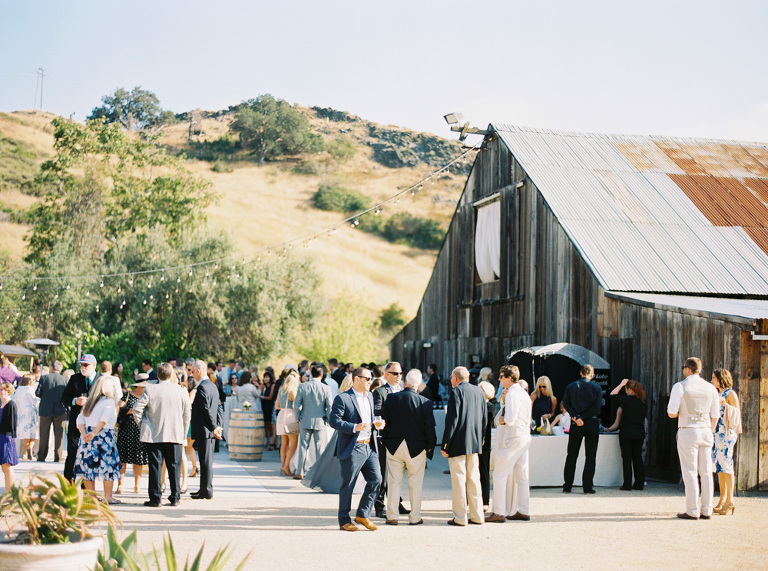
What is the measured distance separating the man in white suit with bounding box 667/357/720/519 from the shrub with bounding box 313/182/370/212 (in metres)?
80.4

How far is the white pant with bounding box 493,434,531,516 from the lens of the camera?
31.5 feet

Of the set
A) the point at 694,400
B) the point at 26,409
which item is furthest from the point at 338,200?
the point at 694,400

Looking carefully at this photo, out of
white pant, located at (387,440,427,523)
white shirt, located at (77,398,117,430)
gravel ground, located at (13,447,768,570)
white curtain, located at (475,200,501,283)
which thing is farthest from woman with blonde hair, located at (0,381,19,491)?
white curtain, located at (475,200,501,283)

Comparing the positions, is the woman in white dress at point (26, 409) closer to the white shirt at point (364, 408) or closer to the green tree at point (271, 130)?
the white shirt at point (364, 408)

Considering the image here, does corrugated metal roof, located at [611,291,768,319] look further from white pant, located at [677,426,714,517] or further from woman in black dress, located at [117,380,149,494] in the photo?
woman in black dress, located at [117,380,149,494]

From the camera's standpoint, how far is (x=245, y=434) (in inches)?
615

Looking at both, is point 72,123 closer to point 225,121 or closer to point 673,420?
point 673,420

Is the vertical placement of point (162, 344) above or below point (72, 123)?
below

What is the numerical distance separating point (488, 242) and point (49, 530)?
16.8 m

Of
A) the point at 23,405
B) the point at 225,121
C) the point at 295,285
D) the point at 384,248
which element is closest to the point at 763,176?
the point at 23,405

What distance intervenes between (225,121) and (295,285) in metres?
72.9

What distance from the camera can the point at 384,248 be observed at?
84.2 m

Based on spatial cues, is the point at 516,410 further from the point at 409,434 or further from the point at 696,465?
Answer: the point at 696,465

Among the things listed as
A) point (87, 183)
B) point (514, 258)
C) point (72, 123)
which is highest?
point (72, 123)
